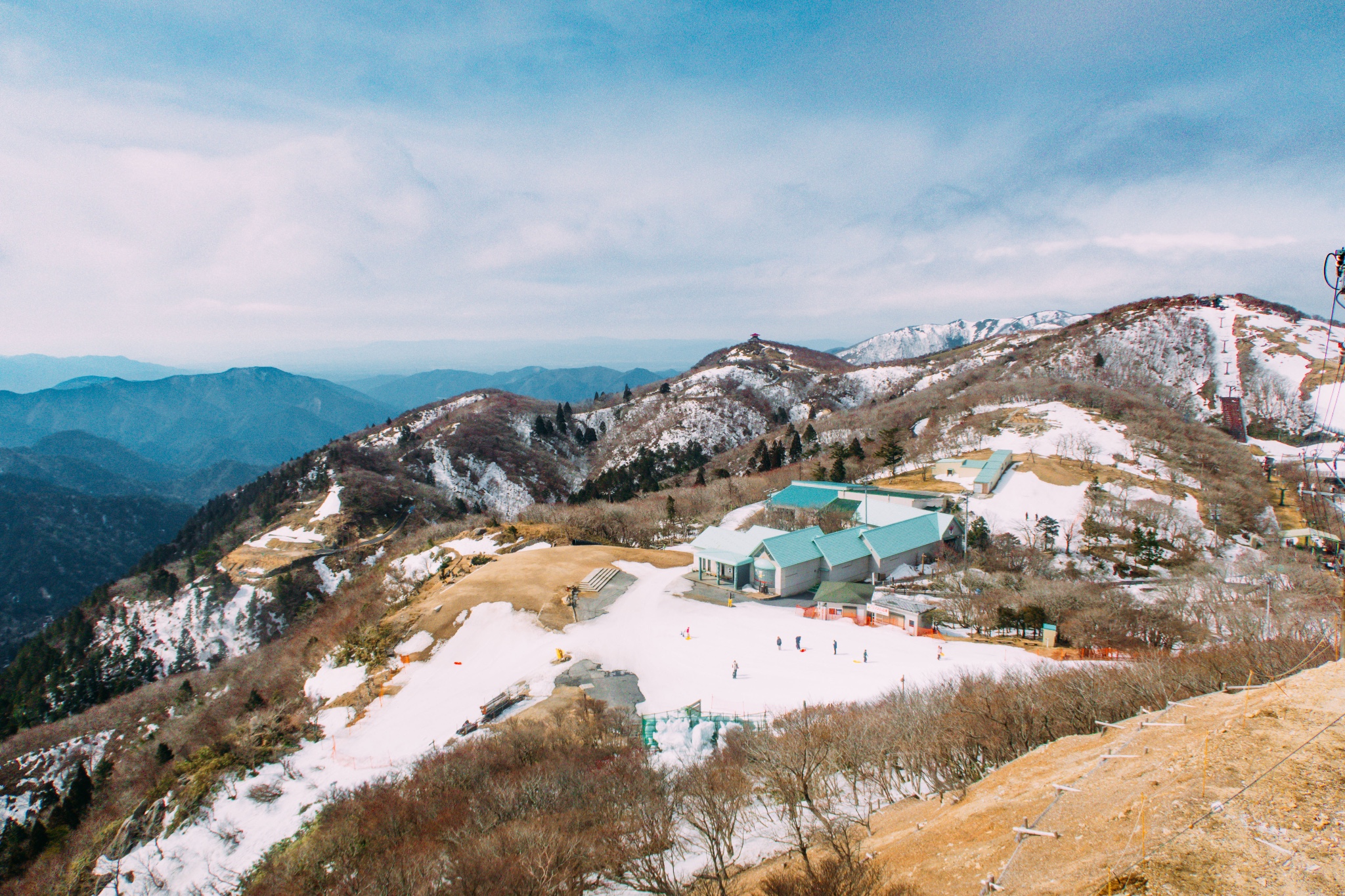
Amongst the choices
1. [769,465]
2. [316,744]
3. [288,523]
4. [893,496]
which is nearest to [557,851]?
[316,744]

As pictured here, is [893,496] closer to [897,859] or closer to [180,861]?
[897,859]

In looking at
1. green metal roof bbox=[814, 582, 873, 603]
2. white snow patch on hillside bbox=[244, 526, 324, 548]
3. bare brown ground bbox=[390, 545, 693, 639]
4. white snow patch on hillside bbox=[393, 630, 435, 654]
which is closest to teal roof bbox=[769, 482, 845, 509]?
bare brown ground bbox=[390, 545, 693, 639]

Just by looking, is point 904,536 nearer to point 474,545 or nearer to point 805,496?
point 805,496

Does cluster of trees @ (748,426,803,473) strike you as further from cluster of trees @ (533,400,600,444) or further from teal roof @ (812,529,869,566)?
cluster of trees @ (533,400,600,444)

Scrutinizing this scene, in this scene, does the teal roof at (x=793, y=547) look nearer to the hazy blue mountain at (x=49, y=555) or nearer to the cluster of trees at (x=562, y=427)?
the cluster of trees at (x=562, y=427)

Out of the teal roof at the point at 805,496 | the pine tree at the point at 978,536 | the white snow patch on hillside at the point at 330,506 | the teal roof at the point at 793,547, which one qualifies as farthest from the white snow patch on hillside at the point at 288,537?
the pine tree at the point at 978,536

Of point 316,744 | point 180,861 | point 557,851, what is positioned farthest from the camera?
point 316,744

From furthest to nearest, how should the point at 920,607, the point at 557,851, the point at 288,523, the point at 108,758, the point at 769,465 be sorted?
1. the point at 288,523
2. the point at 769,465
3. the point at 108,758
4. the point at 920,607
5. the point at 557,851
